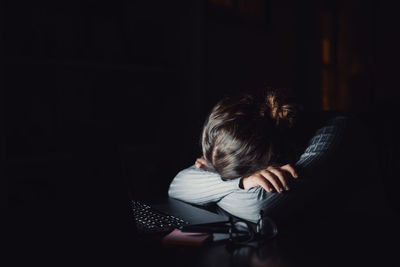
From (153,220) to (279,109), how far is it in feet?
1.87

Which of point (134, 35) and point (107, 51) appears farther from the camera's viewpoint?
point (134, 35)

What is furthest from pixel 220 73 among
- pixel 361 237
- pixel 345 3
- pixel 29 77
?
pixel 345 3

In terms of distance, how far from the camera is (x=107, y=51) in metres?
1.89

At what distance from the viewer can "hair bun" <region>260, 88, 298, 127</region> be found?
4.00 ft

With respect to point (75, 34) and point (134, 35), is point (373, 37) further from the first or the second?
point (75, 34)

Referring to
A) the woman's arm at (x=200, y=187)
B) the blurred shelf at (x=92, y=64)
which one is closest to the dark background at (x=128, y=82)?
A: the blurred shelf at (x=92, y=64)

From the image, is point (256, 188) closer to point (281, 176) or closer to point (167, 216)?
point (281, 176)

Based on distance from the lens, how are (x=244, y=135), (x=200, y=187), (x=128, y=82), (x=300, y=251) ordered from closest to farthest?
(x=300, y=251), (x=244, y=135), (x=200, y=187), (x=128, y=82)

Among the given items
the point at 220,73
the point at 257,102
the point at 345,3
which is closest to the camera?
the point at 257,102

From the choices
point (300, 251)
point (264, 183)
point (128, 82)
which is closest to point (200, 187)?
point (264, 183)

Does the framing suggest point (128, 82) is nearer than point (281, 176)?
No

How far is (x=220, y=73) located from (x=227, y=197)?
1.65 metres

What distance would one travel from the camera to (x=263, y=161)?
111 cm

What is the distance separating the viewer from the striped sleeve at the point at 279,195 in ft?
3.11
